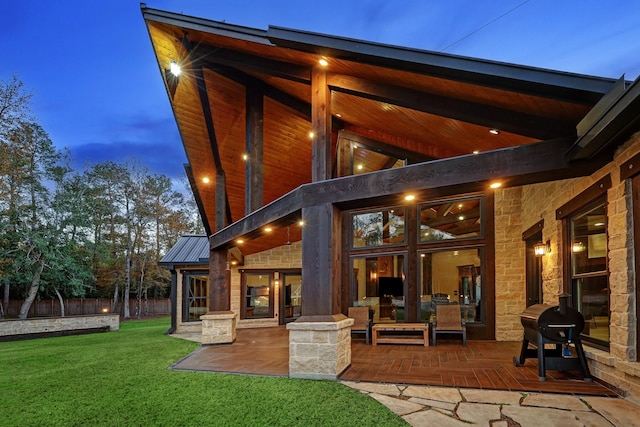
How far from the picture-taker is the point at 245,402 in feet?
14.0

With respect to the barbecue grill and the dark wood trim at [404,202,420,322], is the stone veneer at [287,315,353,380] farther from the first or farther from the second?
the dark wood trim at [404,202,420,322]

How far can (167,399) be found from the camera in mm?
4492

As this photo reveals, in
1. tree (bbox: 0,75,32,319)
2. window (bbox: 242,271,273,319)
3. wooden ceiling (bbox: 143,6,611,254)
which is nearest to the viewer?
wooden ceiling (bbox: 143,6,611,254)

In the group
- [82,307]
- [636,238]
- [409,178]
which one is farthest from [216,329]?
[82,307]

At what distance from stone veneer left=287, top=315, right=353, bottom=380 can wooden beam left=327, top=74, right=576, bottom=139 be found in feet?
10.1

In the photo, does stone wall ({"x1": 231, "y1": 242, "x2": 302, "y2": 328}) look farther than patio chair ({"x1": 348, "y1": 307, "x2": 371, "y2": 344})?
Yes

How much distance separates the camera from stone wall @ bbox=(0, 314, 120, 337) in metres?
12.8

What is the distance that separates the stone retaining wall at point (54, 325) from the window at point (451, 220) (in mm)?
12244

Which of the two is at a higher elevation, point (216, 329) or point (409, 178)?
point (409, 178)

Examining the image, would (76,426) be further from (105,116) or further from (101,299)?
(105,116)

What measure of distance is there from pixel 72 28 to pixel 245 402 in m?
120

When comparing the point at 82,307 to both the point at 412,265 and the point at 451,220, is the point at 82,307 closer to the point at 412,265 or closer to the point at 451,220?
the point at 412,265

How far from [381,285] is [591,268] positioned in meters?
5.01

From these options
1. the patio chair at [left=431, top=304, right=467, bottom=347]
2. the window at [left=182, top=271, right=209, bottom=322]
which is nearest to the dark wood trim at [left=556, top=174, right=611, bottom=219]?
the patio chair at [left=431, top=304, right=467, bottom=347]
